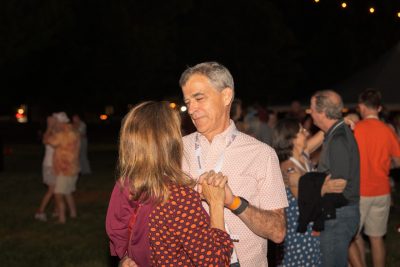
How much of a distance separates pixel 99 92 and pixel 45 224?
36.7 metres

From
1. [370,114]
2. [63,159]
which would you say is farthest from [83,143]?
[370,114]

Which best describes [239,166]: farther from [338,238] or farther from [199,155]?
[338,238]

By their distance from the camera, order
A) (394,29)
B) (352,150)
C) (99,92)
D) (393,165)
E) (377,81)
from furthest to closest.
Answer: (99,92), (394,29), (377,81), (393,165), (352,150)

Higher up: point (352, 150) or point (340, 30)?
point (340, 30)

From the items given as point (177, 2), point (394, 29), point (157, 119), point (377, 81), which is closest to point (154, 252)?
point (157, 119)

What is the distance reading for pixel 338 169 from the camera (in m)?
5.61

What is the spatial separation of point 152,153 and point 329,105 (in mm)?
2977

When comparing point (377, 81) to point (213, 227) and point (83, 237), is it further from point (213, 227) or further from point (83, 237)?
point (213, 227)

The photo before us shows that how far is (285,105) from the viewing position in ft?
88.0

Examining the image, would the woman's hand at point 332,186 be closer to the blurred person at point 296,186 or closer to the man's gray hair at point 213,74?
the blurred person at point 296,186

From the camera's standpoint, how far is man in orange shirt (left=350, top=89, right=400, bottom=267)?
7.06 meters

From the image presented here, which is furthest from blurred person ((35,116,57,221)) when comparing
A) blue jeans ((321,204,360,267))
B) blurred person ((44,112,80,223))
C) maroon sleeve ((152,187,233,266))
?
maroon sleeve ((152,187,233,266))

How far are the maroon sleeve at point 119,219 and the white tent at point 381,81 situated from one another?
712 inches

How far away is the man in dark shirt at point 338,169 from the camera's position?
5.61 metres
